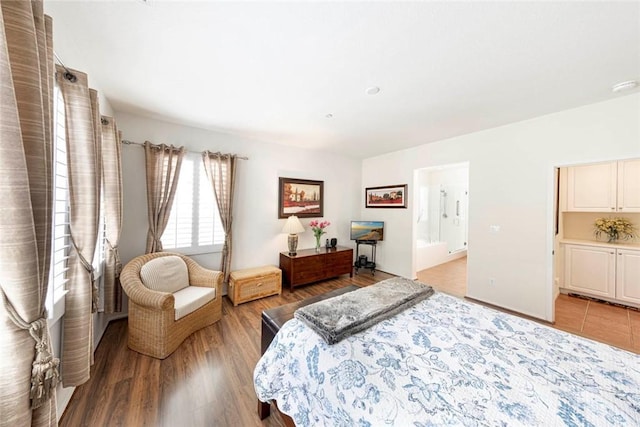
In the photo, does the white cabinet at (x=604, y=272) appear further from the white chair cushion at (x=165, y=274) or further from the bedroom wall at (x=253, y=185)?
the white chair cushion at (x=165, y=274)

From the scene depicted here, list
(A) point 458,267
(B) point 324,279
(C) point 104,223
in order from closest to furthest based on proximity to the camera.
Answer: (C) point 104,223, (B) point 324,279, (A) point 458,267

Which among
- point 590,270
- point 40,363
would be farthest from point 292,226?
point 590,270

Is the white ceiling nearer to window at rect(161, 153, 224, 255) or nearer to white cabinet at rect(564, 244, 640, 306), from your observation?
window at rect(161, 153, 224, 255)

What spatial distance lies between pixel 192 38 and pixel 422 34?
1563 millimetres

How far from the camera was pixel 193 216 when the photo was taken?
3201 mm

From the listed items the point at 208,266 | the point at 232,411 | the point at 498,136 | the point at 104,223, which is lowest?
the point at 232,411

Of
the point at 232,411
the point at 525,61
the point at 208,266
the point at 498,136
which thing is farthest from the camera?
the point at 208,266

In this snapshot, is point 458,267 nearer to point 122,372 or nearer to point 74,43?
point 122,372

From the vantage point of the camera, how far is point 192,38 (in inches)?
59.9

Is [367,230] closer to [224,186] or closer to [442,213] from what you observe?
[442,213]

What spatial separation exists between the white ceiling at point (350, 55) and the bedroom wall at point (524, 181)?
24cm

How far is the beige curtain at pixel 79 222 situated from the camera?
142cm

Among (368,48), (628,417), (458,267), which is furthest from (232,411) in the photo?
(458,267)

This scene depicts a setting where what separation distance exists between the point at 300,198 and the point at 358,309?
299 centimetres
